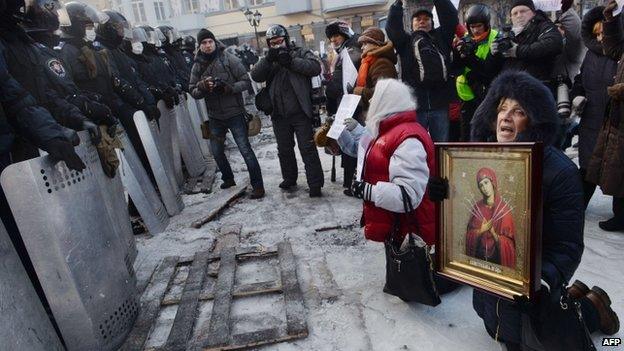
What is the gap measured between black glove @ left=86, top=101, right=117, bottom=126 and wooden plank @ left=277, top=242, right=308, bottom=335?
1.84 m

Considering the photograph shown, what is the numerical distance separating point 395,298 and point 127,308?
1767 millimetres

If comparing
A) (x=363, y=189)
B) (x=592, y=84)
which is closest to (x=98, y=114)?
(x=363, y=189)

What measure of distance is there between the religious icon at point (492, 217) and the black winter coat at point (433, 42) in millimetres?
2539

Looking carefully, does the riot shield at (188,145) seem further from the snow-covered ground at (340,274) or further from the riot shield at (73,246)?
the riot shield at (73,246)

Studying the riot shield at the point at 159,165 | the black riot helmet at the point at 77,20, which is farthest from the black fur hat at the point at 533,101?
the black riot helmet at the point at 77,20

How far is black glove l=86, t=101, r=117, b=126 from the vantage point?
3256 millimetres

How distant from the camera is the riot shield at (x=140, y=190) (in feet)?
12.8

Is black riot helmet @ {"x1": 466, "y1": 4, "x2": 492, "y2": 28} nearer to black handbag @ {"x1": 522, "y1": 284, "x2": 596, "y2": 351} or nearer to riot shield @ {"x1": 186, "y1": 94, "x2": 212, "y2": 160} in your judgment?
black handbag @ {"x1": 522, "y1": 284, "x2": 596, "y2": 351}

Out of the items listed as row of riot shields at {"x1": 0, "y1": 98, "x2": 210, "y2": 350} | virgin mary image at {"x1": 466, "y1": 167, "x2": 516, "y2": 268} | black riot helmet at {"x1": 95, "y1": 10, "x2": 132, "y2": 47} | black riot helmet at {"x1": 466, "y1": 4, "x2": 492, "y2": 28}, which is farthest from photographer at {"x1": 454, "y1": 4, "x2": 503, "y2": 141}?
black riot helmet at {"x1": 95, "y1": 10, "x2": 132, "y2": 47}

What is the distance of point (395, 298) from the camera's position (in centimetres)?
271

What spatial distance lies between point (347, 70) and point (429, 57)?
107 centimetres

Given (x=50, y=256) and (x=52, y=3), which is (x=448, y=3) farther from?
(x=50, y=256)

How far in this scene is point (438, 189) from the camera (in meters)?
1.87

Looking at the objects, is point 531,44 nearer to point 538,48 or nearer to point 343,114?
point 538,48
